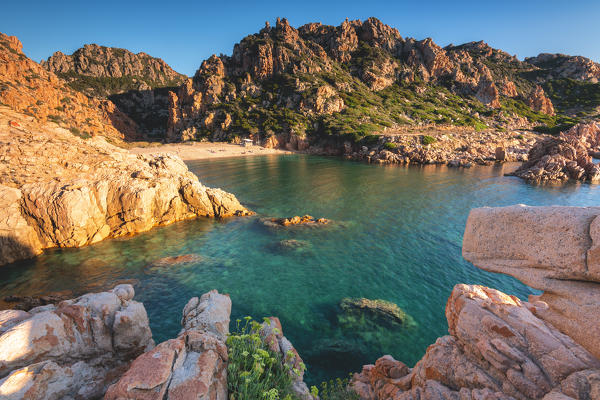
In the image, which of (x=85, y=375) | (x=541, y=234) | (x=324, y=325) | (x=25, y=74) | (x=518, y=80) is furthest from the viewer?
(x=518, y=80)

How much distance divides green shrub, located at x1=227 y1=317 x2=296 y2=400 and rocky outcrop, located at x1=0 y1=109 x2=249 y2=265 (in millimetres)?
20768

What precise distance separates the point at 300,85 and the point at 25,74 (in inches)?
3248

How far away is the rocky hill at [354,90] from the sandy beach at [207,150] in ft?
24.7

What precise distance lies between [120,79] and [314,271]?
→ 203649 mm

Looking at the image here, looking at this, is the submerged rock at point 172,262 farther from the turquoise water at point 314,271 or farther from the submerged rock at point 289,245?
the submerged rock at point 289,245

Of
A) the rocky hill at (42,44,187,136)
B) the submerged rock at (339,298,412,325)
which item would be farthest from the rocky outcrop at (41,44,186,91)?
the submerged rock at (339,298,412,325)

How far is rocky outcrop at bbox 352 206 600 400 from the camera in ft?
15.6

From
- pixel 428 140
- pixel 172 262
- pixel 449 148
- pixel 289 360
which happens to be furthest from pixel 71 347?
pixel 449 148

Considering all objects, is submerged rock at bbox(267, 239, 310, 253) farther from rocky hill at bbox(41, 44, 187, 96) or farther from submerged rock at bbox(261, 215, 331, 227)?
rocky hill at bbox(41, 44, 187, 96)

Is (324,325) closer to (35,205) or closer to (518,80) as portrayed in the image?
(35,205)

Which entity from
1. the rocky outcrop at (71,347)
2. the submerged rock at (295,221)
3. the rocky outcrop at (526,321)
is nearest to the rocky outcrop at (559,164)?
the submerged rock at (295,221)

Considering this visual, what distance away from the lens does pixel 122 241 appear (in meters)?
21.4

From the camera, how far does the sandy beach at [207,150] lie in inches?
3100

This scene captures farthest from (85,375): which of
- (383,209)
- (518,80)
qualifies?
(518,80)
